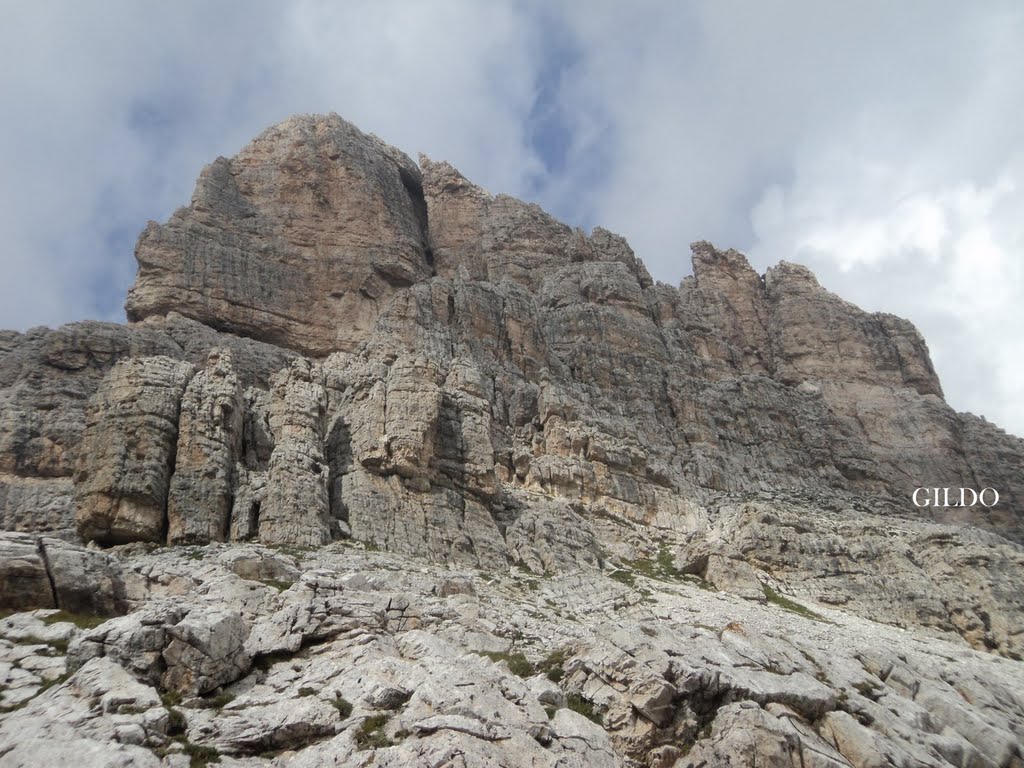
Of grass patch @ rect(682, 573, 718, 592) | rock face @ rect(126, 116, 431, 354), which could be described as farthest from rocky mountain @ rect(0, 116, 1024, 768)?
grass patch @ rect(682, 573, 718, 592)

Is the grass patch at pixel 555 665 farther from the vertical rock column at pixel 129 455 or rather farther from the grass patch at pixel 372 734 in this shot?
the vertical rock column at pixel 129 455

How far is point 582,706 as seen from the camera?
29031mm

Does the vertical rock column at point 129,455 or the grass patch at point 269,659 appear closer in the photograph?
the grass patch at point 269,659

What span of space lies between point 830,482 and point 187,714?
294 feet

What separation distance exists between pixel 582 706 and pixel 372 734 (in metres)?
8.72

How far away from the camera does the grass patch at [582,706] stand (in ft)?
93.2

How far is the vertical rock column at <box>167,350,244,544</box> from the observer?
164ft

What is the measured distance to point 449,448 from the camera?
6650 centimetres

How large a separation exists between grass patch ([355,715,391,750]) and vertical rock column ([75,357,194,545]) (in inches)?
1206

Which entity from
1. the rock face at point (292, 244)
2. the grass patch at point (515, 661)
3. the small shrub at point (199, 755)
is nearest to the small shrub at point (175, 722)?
the small shrub at point (199, 755)

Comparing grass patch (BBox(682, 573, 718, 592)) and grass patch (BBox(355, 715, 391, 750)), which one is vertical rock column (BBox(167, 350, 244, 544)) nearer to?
grass patch (BBox(355, 715, 391, 750))

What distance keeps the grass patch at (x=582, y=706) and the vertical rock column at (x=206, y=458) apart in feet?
95.9

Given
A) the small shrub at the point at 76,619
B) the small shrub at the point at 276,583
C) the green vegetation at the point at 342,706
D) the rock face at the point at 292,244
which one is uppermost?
the rock face at the point at 292,244

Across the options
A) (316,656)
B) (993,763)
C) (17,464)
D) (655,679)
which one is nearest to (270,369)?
(17,464)
